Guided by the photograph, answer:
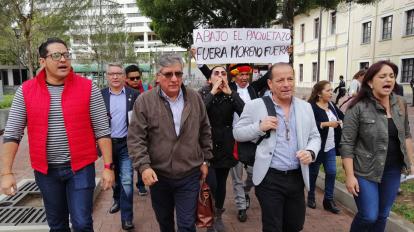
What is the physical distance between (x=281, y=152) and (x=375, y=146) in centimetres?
84

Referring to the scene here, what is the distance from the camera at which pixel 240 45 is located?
5.34 m

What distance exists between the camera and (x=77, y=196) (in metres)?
2.96

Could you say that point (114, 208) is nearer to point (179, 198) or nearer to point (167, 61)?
point (179, 198)

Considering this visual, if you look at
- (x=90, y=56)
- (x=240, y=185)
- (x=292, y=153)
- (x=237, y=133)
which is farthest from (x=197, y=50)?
(x=90, y=56)

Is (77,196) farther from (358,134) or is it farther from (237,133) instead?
(358,134)

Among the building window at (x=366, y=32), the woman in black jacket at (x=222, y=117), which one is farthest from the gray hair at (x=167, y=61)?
the building window at (x=366, y=32)

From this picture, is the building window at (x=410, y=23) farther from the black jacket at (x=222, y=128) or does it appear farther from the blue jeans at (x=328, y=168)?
the black jacket at (x=222, y=128)

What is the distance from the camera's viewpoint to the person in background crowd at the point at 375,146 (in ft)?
10.3

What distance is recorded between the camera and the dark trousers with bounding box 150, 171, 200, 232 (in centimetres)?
318

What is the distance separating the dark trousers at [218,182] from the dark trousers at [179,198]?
96 centimetres

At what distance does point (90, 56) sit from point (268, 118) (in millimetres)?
30098

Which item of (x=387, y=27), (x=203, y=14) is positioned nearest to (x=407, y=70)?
(x=387, y=27)

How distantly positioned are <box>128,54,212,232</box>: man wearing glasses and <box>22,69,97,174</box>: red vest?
0.38m

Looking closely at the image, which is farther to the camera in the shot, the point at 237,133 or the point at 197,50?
the point at 197,50
